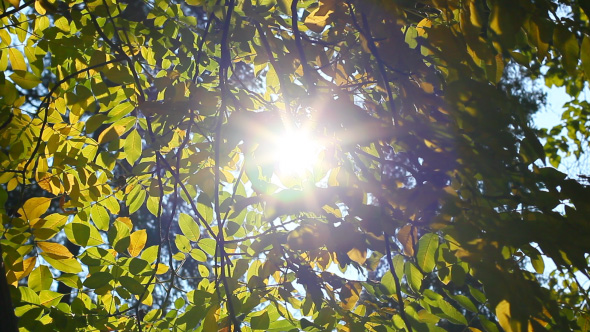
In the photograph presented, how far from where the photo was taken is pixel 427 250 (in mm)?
1604

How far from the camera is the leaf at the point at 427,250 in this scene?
1602 millimetres

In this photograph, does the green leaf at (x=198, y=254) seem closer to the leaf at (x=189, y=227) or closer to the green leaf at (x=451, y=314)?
the leaf at (x=189, y=227)

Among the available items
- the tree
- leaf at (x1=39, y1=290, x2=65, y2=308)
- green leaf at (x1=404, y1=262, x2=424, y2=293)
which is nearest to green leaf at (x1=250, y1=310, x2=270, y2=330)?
the tree

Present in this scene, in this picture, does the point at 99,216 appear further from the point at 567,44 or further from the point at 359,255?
the point at 567,44

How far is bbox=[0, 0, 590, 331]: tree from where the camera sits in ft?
4.06

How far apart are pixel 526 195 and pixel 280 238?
2.49 ft

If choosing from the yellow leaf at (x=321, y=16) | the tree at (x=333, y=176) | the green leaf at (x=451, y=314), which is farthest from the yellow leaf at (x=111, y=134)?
the green leaf at (x=451, y=314)

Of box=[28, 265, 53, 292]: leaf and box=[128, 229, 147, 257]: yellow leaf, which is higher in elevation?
box=[128, 229, 147, 257]: yellow leaf

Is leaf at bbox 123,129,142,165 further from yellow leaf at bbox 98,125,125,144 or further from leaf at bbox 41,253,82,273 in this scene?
leaf at bbox 41,253,82,273

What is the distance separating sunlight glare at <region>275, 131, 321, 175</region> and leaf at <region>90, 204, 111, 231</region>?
33.9 inches

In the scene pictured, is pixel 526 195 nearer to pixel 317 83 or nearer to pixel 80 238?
pixel 317 83

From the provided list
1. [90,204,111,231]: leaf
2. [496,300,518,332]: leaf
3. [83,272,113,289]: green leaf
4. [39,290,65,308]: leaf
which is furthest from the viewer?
[90,204,111,231]: leaf

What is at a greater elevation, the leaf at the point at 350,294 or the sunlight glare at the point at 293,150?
the sunlight glare at the point at 293,150

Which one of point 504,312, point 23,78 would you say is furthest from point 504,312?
point 23,78
